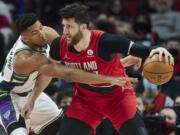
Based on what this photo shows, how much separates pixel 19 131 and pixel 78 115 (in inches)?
27.8

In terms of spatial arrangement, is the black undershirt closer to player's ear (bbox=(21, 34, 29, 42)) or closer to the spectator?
player's ear (bbox=(21, 34, 29, 42))

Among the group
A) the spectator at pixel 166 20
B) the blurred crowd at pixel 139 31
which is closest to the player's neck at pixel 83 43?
the blurred crowd at pixel 139 31

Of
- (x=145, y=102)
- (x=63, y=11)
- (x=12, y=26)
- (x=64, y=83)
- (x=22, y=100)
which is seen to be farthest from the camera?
(x=12, y=26)

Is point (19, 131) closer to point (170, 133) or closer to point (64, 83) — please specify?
point (170, 133)

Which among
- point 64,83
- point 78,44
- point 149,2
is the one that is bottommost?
point 64,83

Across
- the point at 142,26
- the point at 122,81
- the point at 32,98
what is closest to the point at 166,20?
the point at 142,26

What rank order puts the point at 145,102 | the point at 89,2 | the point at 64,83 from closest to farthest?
the point at 145,102
the point at 64,83
the point at 89,2

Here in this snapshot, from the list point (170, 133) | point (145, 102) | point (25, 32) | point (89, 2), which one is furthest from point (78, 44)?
point (89, 2)

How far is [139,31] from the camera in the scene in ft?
37.1

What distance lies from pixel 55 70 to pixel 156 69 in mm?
1133

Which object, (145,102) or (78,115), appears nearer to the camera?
(78,115)

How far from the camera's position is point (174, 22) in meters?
11.5

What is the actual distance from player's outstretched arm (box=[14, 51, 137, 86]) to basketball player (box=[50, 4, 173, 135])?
0.52 feet

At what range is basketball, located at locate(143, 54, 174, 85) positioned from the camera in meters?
5.98
